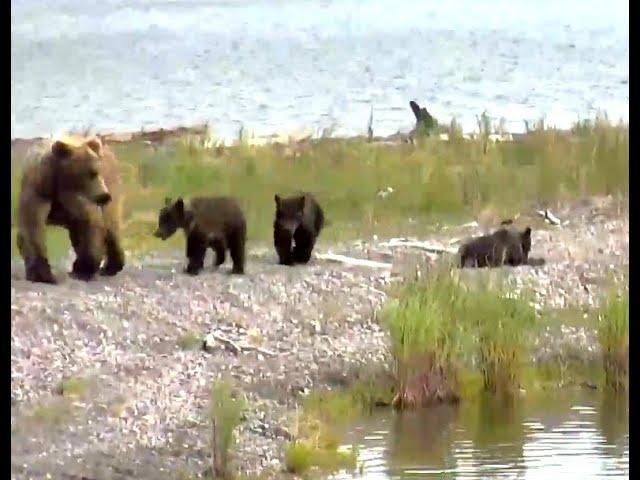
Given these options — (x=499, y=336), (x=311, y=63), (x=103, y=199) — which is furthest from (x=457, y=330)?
(x=311, y=63)

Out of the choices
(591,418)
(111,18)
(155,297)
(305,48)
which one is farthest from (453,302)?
(305,48)

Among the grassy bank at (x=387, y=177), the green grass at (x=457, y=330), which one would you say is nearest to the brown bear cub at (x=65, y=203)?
the grassy bank at (x=387, y=177)

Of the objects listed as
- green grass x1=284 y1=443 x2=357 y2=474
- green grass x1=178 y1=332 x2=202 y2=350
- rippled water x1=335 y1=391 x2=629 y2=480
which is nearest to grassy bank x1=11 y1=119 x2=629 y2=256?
green grass x1=178 y1=332 x2=202 y2=350

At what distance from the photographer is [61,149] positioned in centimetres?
580

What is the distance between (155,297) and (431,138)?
3224 mm

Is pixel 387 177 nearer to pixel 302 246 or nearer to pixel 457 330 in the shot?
pixel 302 246

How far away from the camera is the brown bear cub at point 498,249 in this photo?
→ 6395 mm

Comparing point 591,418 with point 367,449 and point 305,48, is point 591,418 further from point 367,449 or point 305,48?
point 305,48

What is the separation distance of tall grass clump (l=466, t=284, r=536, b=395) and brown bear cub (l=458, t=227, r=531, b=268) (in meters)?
0.66

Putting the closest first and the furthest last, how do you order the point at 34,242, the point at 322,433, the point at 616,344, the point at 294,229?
the point at 322,433 < the point at 616,344 < the point at 34,242 < the point at 294,229

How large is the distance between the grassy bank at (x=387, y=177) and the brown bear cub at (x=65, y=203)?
2.53ft

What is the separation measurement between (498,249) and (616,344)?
3.32ft

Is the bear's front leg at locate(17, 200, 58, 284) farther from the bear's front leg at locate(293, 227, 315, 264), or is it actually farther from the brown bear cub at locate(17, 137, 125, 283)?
the bear's front leg at locate(293, 227, 315, 264)
